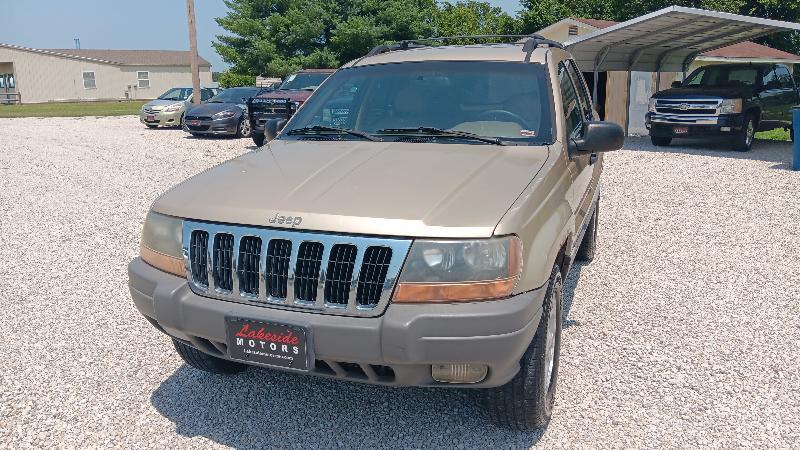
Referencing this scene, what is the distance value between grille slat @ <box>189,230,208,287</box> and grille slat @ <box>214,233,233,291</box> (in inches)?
2.4

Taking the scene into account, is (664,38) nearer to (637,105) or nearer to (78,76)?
(637,105)

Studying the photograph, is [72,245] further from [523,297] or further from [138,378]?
[523,297]

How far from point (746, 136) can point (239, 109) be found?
11919mm

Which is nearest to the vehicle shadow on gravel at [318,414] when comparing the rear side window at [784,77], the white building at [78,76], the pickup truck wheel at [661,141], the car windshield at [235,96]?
the pickup truck wheel at [661,141]

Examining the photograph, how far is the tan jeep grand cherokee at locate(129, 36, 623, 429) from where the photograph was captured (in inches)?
101

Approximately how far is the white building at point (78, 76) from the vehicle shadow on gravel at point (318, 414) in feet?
175

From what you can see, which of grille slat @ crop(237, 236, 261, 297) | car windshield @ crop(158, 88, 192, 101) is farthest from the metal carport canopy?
car windshield @ crop(158, 88, 192, 101)

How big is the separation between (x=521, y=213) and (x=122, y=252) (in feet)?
16.1

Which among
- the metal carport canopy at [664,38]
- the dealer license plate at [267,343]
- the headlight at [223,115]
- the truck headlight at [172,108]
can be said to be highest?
the metal carport canopy at [664,38]

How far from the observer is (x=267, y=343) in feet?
8.87

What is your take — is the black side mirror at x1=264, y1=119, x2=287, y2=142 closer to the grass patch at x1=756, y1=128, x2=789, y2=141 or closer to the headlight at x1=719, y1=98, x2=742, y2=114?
the headlight at x1=719, y1=98, x2=742, y2=114

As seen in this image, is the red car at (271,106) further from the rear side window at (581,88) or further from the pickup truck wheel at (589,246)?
the rear side window at (581,88)

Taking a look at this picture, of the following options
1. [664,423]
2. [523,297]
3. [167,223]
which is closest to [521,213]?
[523,297]

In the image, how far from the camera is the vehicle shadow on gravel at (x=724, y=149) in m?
13.1
